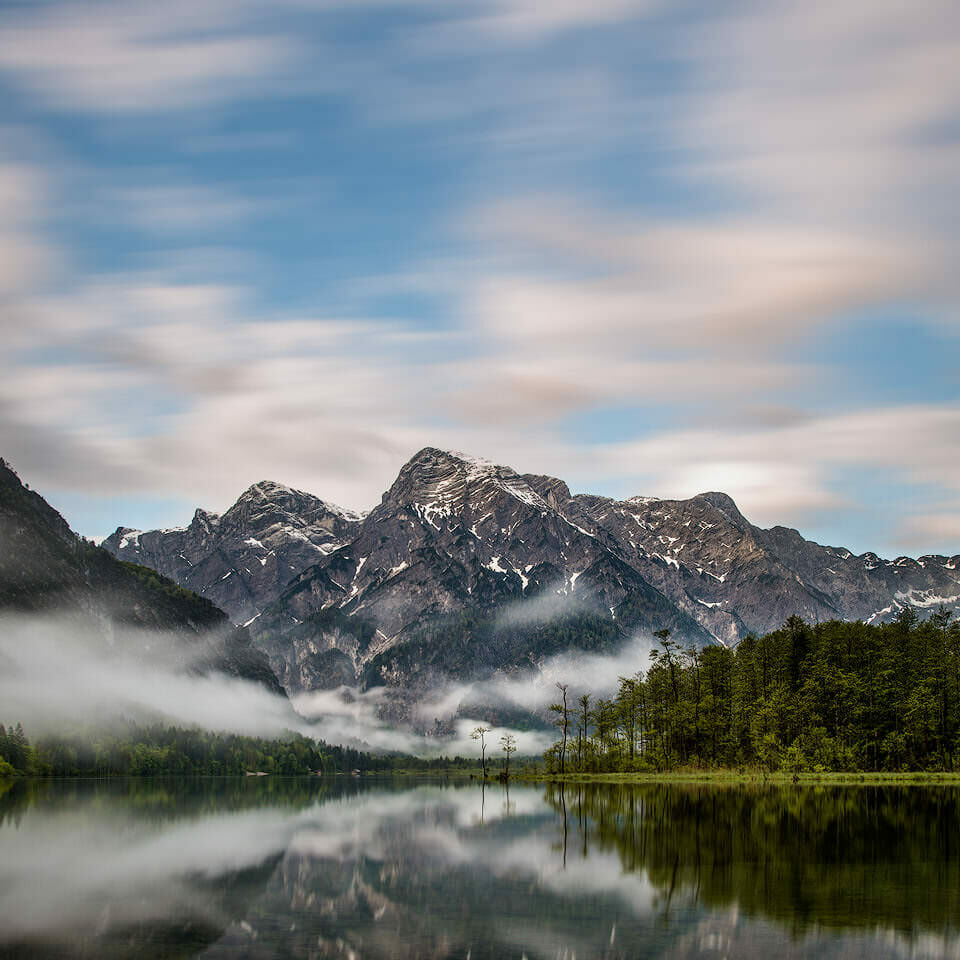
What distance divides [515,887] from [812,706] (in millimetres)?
122226

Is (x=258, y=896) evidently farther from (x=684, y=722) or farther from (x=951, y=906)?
(x=684, y=722)

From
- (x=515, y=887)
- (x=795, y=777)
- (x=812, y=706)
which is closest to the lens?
(x=515, y=887)

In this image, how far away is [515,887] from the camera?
2093 inches

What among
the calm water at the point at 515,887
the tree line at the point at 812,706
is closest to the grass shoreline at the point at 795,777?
the tree line at the point at 812,706

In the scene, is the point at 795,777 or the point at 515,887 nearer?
the point at 515,887

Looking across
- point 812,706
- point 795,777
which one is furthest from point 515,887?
point 812,706

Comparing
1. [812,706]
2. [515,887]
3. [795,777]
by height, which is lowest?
[795,777]

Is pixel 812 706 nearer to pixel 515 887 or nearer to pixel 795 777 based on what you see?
pixel 795 777

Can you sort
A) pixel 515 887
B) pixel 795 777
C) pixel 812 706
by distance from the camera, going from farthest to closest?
pixel 812 706 → pixel 795 777 → pixel 515 887

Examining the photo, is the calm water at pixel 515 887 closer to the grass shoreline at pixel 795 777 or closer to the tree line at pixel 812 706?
the grass shoreline at pixel 795 777

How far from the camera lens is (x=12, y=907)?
155 ft

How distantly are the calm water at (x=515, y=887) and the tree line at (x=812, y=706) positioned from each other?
61541 millimetres

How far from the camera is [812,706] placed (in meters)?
164

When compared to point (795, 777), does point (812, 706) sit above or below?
above
